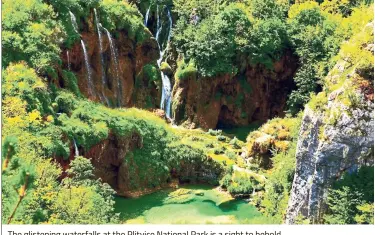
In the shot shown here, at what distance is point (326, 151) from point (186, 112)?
741 inches

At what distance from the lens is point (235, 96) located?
33906 mm

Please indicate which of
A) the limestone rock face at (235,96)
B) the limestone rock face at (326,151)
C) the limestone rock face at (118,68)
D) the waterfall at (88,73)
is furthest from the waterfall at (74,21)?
the limestone rock face at (326,151)

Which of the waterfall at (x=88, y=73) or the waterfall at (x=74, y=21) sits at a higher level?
the waterfall at (x=74, y=21)

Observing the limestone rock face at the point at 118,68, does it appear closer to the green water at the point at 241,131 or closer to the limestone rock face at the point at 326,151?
the green water at the point at 241,131

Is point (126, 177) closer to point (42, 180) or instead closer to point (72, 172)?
point (72, 172)

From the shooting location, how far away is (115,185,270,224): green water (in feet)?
67.0

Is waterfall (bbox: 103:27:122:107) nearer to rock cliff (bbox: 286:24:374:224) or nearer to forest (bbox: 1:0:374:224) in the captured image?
forest (bbox: 1:0:374:224)

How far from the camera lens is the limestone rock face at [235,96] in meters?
33.5

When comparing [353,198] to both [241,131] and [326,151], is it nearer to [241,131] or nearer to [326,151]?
[326,151]

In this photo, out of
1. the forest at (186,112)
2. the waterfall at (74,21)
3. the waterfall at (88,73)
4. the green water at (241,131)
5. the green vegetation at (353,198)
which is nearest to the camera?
the green vegetation at (353,198)

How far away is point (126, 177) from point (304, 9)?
1966 centimetres

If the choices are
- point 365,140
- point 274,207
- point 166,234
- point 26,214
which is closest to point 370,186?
point 365,140

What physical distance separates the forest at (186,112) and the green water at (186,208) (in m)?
0.10

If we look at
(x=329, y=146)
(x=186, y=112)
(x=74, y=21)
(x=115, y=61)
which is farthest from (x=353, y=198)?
(x=115, y=61)
